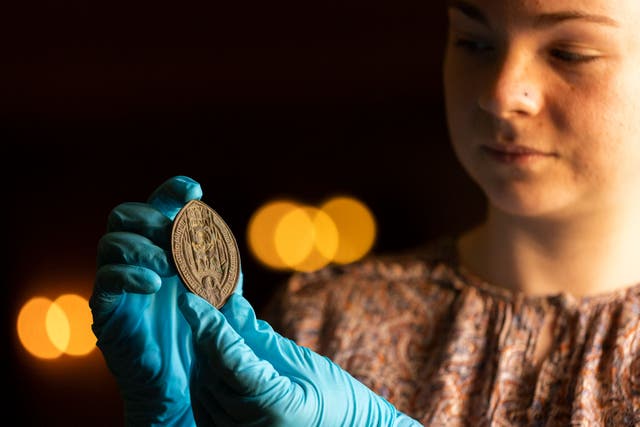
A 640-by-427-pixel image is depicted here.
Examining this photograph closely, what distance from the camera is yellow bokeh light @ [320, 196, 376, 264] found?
3.31 meters

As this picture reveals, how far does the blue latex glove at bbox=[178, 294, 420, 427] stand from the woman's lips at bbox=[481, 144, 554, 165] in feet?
1.22

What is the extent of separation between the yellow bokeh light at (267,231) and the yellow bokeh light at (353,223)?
0.45 ft

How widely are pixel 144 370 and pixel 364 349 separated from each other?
392 millimetres

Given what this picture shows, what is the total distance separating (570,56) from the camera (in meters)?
1.38

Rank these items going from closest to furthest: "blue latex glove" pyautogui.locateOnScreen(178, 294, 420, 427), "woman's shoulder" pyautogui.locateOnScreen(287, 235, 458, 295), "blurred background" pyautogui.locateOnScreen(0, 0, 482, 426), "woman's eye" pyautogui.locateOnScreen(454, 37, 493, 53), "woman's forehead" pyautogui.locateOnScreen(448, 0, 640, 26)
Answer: "blue latex glove" pyautogui.locateOnScreen(178, 294, 420, 427) → "woman's forehead" pyautogui.locateOnScreen(448, 0, 640, 26) → "woman's eye" pyautogui.locateOnScreen(454, 37, 493, 53) → "woman's shoulder" pyautogui.locateOnScreen(287, 235, 458, 295) → "blurred background" pyautogui.locateOnScreen(0, 0, 482, 426)

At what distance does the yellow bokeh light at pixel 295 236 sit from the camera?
3.32 meters

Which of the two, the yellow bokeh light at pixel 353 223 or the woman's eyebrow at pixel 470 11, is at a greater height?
the woman's eyebrow at pixel 470 11

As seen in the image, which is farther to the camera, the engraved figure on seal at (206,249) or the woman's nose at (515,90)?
the woman's nose at (515,90)

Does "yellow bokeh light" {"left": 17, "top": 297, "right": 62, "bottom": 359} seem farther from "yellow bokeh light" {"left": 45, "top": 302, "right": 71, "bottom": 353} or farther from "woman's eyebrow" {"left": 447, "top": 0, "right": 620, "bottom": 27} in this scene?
"woman's eyebrow" {"left": 447, "top": 0, "right": 620, "bottom": 27}

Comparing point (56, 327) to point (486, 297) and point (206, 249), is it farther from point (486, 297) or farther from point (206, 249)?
point (206, 249)

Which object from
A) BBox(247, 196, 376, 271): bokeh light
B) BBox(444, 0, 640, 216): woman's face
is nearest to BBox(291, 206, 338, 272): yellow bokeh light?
BBox(247, 196, 376, 271): bokeh light

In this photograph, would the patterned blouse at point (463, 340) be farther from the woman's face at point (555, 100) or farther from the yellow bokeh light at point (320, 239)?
the yellow bokeh light at point (320, 239)

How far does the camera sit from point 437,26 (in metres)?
2.89

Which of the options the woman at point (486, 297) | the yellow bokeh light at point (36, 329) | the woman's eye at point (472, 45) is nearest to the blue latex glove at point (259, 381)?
the woman at point (486, 297)
